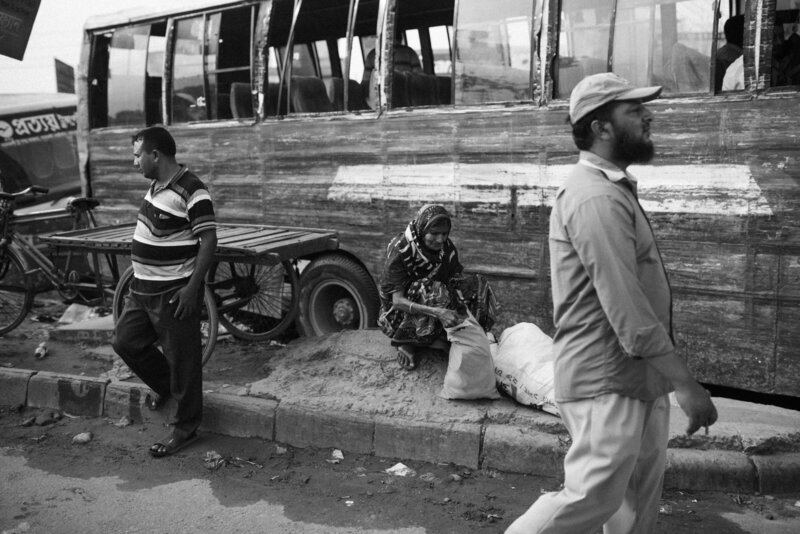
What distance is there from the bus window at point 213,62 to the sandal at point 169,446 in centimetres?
341

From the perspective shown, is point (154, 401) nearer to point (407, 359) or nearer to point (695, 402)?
point (407, 359)

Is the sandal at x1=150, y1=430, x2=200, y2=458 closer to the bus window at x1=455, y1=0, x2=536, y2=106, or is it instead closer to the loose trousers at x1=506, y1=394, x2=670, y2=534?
the loose trousers at x1=506, y1=394, x2=670, y2=534

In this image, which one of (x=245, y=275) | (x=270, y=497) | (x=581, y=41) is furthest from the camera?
(x=245, y=275)

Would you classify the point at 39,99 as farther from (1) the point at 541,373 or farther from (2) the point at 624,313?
(2) the point at 624,313

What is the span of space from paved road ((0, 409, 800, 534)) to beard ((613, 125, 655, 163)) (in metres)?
1.95

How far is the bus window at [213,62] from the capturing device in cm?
695

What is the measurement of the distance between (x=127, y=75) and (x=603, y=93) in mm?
6625

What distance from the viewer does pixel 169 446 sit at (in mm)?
4566

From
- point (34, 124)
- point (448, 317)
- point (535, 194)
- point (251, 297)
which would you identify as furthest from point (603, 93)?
point (34, 124)

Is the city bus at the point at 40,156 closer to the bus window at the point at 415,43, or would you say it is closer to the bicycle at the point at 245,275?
the bicycle at the point at 245,275

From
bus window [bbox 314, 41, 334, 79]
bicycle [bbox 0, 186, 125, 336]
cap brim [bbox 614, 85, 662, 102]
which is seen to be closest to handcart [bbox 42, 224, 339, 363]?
bicycle [bbox 0, 186, 125, 336]

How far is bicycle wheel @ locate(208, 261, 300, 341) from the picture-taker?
6.30 meters

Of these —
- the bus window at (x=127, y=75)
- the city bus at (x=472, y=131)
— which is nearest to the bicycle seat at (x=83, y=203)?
the city bus at (x=472, y=131)

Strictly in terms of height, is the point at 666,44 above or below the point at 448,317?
above
